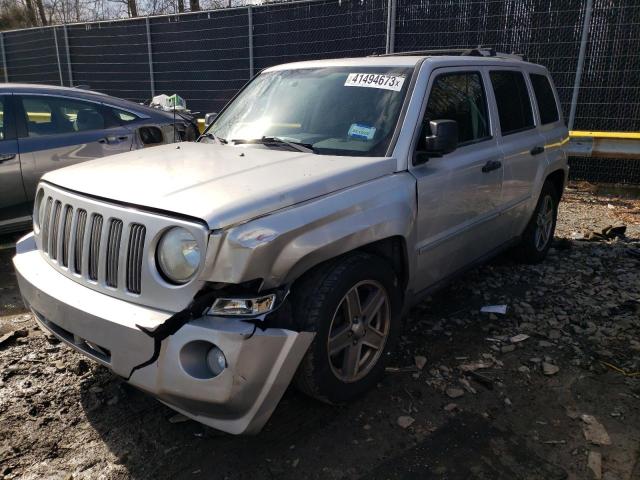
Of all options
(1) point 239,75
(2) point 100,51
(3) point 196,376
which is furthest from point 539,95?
(2) point 100,51

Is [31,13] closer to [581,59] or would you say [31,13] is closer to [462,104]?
[581,59]

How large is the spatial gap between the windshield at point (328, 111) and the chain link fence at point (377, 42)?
579 cm

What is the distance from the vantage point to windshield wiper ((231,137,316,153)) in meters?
3.32

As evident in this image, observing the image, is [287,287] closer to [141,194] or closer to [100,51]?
[141,194]

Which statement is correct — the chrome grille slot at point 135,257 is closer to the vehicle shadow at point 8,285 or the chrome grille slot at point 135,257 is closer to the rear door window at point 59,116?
the vehicle shadow at point 8,285

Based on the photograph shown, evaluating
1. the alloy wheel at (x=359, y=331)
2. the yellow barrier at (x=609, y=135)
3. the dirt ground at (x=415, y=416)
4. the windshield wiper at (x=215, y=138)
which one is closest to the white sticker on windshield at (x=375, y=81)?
the windshield wiper at (x=215, y=138)

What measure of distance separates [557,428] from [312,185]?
1849mm

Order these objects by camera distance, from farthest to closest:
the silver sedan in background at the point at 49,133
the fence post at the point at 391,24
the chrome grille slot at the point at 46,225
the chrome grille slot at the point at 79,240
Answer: the fence post at the point at 391,24, the silver sedan in background at the point at 49,133, the chrome grille slot at the point at 46,225, the chrome grille slot at the point at 79,240

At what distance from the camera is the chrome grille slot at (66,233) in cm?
278

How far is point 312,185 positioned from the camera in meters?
2.65

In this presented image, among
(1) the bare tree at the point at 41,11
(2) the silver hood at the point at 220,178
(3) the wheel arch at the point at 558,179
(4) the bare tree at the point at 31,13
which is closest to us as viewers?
(2) the silver hood at the point at 220,178

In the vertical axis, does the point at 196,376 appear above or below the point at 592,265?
above

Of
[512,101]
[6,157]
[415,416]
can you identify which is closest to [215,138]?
[415,416]

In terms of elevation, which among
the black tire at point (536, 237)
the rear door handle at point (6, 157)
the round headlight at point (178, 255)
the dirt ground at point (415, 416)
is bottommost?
the dirt ground at point (415, 416)
